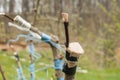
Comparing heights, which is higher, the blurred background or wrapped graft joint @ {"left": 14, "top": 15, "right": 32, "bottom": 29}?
wrapped graft joint @ {"left": 14, "top": 15, "right": 32, "bottom": 29}

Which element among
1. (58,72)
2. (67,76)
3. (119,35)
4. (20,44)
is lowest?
(20,44)

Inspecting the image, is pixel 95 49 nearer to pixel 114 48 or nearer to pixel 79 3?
pixel 114 48

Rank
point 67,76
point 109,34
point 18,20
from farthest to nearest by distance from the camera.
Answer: point 109,34
point 18,20
point 67,76

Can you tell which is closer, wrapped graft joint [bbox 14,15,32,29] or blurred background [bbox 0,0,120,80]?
wrapped graft joint [bbox 14,15,32,29]

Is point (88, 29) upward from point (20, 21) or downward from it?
downward

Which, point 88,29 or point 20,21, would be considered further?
point 88,29

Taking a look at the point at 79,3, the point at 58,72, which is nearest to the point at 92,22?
the point at 79,3

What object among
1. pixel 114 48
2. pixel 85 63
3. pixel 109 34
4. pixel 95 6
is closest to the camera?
pixel 85 63

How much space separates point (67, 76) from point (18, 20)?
0.34 metres

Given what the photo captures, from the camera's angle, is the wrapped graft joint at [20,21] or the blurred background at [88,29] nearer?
the wrapped graft joint at [20,21]

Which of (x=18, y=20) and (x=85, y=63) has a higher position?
(x=18, y=20)

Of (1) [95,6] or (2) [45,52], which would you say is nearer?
(2) [45,52]

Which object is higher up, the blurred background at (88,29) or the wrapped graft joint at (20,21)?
the wrapped graft joint at (20,21)

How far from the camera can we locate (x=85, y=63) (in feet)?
32.8
